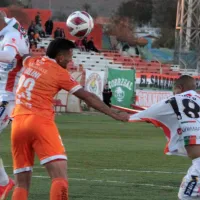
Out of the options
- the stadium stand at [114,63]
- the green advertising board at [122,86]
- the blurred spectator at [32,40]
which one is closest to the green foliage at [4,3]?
the stadium stand at [114,63]

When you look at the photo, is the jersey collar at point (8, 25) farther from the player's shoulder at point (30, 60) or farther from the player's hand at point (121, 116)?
the player's hand at point (121, 116)

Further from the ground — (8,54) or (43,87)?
(8,54)

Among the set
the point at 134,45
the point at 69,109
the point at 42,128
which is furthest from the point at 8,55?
the point at 134,45

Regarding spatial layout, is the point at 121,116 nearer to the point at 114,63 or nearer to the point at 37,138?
the point at 37,138

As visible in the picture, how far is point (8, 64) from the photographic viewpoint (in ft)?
39.6

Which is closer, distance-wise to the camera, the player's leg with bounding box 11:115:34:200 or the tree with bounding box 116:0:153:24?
the player's leg with bounding box 11:115:34:200

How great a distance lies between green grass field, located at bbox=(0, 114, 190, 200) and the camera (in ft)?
42.9

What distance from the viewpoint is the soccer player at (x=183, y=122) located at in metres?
9.82

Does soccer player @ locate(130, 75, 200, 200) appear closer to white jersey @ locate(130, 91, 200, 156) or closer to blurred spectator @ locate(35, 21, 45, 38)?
white jersey @ locate(130, 91, 200, 156)

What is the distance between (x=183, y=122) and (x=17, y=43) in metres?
2.89

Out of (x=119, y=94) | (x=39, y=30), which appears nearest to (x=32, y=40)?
(x=39, y=30)

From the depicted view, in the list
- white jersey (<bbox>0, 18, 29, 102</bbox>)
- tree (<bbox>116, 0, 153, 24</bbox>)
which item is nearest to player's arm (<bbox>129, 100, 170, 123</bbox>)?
white jersey (<bbox>0, 18, 29, 102</bbox>)

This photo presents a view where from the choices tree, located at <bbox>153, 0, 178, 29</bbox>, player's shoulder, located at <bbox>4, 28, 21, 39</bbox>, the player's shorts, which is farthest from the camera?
tree, located at <bbox>153, 0, 178, 29</bbox>

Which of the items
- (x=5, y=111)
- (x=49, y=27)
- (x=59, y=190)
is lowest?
(x=49, y=27)
